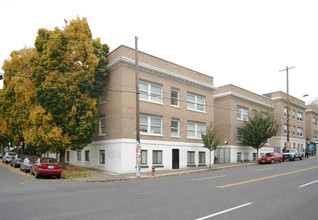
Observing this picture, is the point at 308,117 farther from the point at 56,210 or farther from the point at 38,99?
the point at 56,210

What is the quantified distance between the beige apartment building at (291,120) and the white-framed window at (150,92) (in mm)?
25777

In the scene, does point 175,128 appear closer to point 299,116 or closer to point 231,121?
point 231,121

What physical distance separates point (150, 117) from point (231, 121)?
13982mm

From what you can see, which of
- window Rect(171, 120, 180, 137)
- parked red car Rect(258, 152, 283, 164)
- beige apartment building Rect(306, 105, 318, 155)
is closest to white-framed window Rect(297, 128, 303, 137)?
beige apartment building Rect(306, 105, 318, 155)

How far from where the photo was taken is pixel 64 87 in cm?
2138

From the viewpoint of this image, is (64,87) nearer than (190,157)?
Yes

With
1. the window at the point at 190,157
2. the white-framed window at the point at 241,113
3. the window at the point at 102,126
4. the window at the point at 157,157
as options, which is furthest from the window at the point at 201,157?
the window at the point at 102,126

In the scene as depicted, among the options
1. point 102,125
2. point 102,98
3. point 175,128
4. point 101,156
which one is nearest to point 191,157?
point 175,128

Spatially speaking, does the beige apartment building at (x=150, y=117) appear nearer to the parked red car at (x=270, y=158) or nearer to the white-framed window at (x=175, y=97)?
the white-framed window at (x=175, y=97)

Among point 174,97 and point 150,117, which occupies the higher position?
point 174,97

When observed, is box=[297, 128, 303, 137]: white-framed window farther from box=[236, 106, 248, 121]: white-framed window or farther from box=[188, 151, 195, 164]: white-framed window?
box=[188, 151, 195, 164]: white-framed window

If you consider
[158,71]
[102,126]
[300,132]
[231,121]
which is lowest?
[300,132]

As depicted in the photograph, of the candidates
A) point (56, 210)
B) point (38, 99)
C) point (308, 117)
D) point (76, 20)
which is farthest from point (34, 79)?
point (308, 117)

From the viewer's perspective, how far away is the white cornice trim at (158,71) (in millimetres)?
23281
